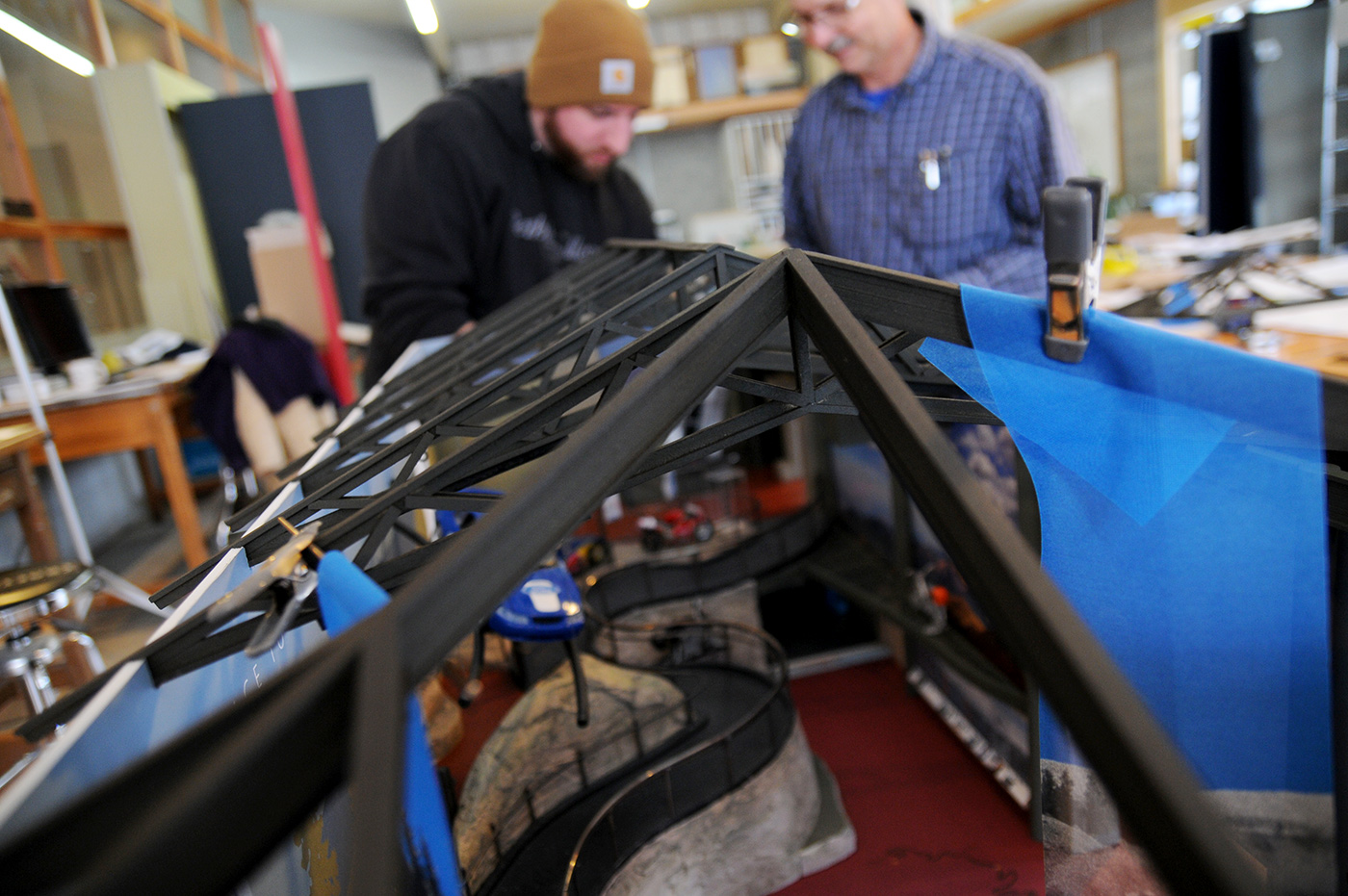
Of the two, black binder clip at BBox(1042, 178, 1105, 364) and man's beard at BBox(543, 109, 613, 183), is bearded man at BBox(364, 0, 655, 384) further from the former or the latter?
black binder clip at BBox(1042, 178, 1105, 364)

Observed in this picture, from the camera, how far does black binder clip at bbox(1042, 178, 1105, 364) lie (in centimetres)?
41

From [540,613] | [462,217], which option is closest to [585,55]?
[462,217]

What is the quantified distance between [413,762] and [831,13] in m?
1.49

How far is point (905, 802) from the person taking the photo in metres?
1.10

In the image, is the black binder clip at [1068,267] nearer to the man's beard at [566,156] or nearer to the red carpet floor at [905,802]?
the red carpet floor at [905,802]

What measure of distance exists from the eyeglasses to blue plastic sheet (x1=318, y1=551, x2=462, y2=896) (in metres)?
1.43

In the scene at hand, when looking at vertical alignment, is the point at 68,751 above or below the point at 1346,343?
above

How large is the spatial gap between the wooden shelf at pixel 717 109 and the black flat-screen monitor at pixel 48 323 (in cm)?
433

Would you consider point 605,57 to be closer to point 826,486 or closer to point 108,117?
point 826,486

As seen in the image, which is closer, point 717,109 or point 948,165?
point 948,165

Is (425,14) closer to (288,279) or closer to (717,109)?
(288,279)

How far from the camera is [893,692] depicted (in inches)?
59.4

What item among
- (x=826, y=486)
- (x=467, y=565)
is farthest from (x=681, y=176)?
(x=467, y=565)

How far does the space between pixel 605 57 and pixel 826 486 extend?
3.99 feet
